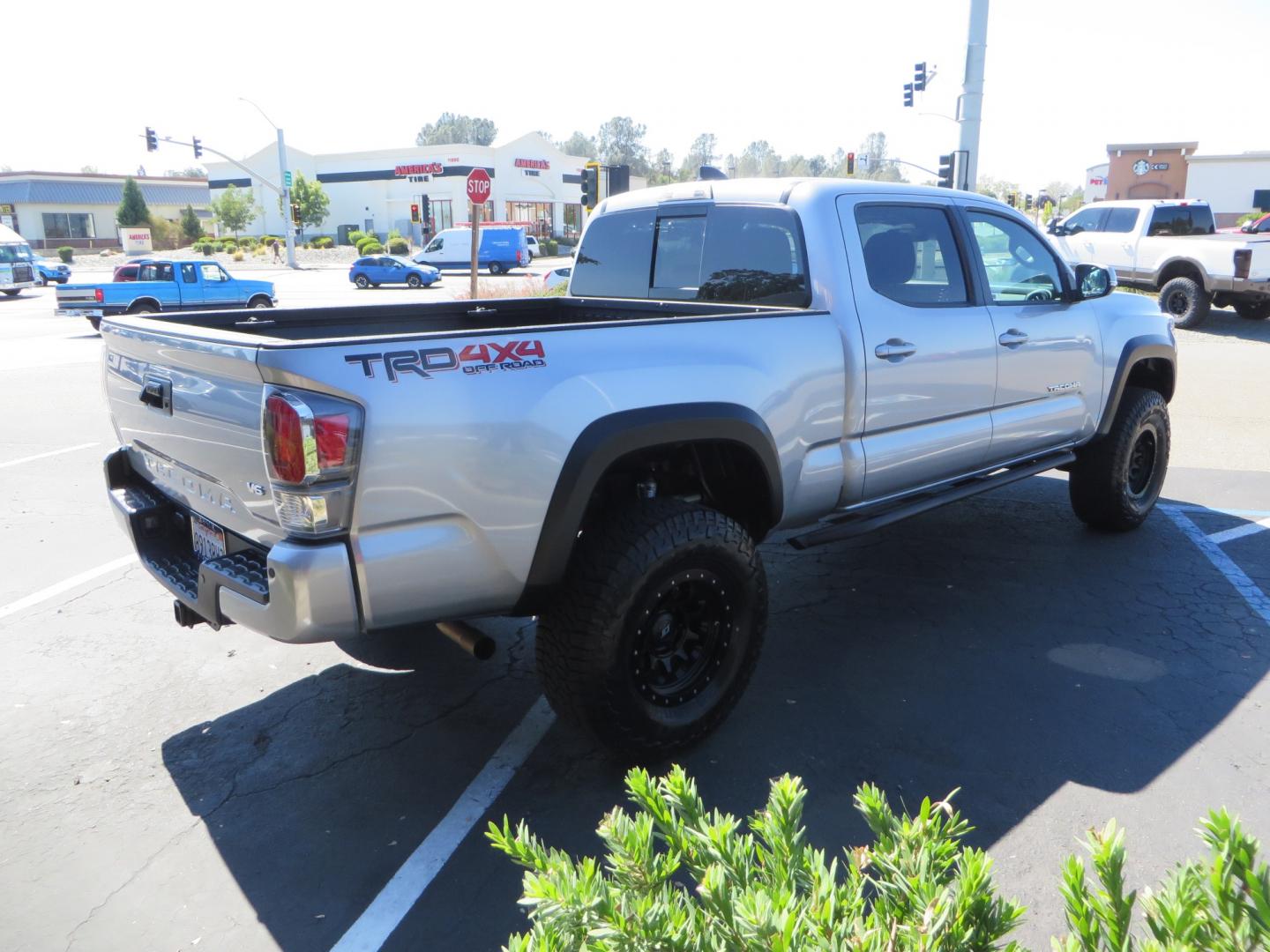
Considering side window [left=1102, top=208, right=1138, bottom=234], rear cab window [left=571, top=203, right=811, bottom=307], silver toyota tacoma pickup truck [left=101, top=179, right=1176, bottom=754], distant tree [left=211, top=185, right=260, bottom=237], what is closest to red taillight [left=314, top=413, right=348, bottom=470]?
silver toyota tacoma pickup truck [left=101, top=179, right=1176, bottom=754]

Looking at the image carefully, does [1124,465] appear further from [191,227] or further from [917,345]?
[191,227]

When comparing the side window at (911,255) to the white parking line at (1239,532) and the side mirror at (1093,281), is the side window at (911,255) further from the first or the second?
the white parking line at (1239,532)

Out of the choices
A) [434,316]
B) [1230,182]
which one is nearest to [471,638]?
[434,316]

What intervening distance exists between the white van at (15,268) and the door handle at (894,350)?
37.5 m

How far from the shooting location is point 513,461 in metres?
2.94

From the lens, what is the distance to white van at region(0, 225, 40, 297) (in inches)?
1320

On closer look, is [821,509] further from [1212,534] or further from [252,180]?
[252,180]

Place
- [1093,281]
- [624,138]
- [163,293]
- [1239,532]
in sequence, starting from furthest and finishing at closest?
[624,138] → [163,293] → [1239,532] → [1093,281]

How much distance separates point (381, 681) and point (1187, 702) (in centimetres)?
335

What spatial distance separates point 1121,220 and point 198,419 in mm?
17803

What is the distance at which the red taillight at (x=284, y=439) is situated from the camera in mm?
2621

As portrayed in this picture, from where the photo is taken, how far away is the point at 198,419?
3.09 m

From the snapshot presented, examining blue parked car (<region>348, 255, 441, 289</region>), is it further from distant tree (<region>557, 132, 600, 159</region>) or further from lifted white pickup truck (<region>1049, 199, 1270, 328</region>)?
distant tree (<region>557, 132, 600, 159</region>)

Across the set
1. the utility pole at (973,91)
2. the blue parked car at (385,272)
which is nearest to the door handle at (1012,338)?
the utility pole at (973,91)
